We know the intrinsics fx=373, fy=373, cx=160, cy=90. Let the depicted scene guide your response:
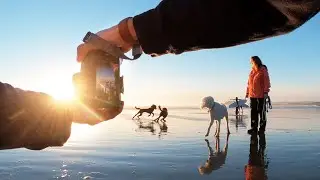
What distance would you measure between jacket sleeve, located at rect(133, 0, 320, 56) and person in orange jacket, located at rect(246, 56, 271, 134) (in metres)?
10.8

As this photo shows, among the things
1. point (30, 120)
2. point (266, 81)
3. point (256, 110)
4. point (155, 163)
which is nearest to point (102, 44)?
point (30, 120)

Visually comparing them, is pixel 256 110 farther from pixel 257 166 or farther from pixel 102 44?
pixel 102 44

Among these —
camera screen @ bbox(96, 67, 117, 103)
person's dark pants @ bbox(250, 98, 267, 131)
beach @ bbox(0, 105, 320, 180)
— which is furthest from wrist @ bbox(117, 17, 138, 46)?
person's dark pants @ bbox(250, 98, 267, 131)

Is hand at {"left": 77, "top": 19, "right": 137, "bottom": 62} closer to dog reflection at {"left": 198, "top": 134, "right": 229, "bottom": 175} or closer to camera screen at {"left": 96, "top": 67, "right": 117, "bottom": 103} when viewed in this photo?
camera screen at {"left": 96, "top": 67, "right": 117, "bottom": 103}

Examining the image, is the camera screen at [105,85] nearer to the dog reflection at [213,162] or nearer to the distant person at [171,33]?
the distant person at [171,33]

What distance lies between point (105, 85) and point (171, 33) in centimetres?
42

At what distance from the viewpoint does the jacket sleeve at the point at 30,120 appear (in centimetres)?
166

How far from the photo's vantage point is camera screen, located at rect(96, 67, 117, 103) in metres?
1.80

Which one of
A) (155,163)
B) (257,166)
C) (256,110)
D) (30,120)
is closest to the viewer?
(30,120)

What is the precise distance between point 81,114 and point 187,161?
4586 millimetres

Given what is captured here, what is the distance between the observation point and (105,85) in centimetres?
182

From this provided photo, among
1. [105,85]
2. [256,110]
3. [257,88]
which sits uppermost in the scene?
[257,88]

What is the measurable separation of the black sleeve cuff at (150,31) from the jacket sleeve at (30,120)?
53cm

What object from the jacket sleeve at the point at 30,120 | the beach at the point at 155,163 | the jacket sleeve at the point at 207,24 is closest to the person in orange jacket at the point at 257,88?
the beach at the point at 155,163
